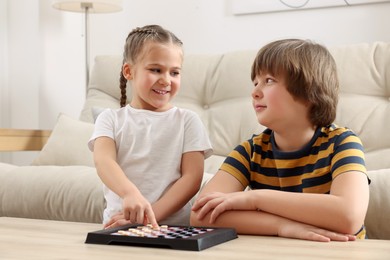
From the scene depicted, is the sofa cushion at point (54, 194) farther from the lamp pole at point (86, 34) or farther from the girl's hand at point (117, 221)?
the lamp pole at point (86, 34)

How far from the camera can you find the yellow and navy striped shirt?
1267 millimetres

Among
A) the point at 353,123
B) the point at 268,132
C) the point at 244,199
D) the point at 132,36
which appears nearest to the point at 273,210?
the point at 244,199

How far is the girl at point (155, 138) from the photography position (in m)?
1.45

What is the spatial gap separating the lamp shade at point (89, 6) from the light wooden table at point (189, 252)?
2.15m

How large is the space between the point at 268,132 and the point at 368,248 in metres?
0.53

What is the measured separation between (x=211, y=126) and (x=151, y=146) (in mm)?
1081

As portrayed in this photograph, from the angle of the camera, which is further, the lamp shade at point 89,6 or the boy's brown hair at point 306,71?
the lamp shade at point 89,6

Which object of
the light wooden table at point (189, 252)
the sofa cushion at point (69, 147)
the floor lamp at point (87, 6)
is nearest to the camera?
the light wooden table at point (189, 252)

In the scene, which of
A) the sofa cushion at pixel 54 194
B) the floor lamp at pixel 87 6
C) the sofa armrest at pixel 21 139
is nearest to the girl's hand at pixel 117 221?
the sofa cushion at pixel 54 194

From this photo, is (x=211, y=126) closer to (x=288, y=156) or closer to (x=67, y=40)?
(x=288, y=156)

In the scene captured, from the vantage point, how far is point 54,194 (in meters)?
2.04

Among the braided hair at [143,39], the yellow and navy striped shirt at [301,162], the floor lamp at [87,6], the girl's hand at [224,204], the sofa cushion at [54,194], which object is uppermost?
the floor lamp at [87,6]

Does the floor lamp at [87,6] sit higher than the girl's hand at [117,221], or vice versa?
the floor lamp at [87,6]

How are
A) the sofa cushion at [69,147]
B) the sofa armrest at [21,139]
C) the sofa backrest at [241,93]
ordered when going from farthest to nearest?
the sofa armrest at [21,139], the sofa cushion at [69,147], the sofa backrest at [241,93]
